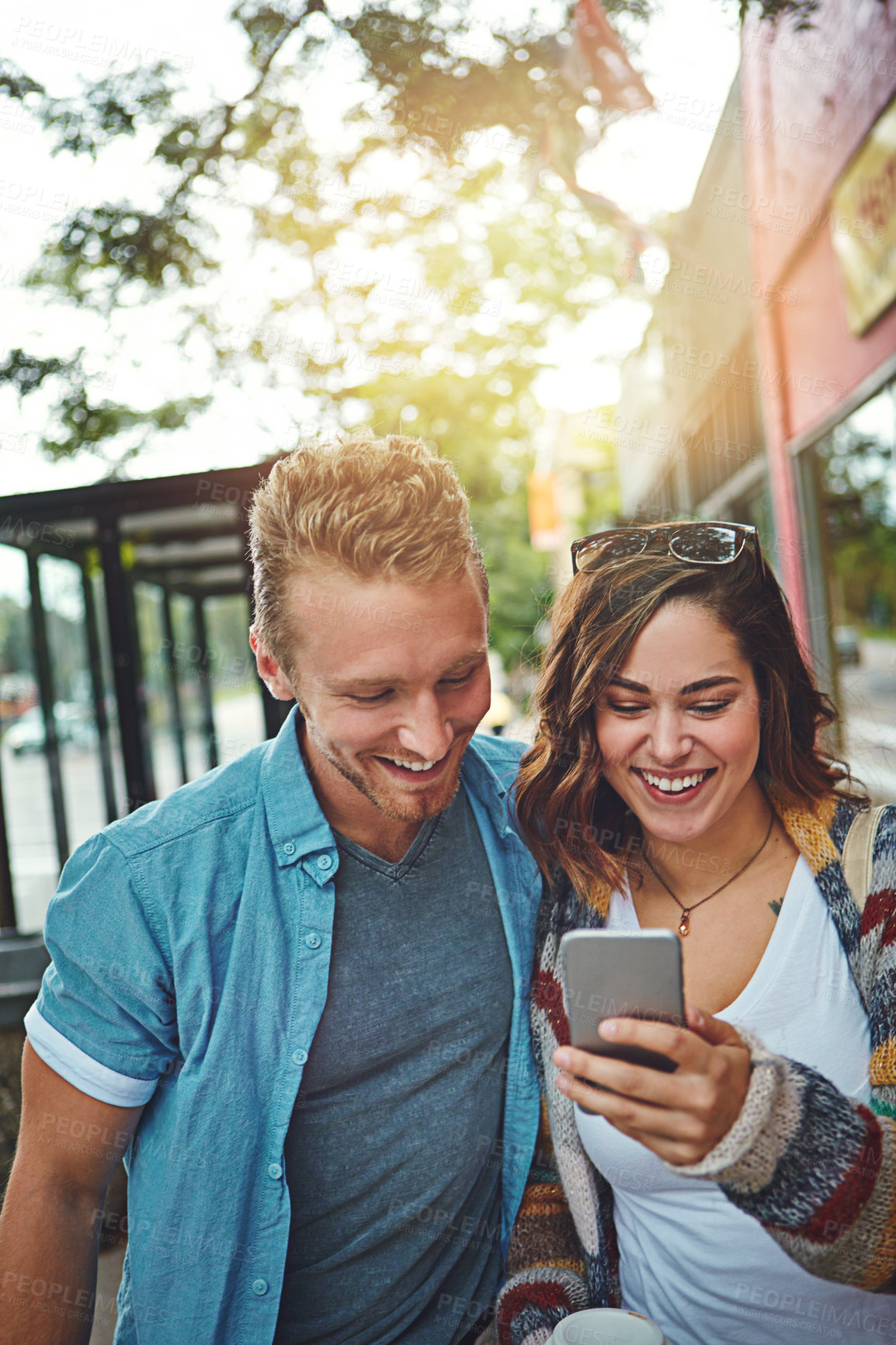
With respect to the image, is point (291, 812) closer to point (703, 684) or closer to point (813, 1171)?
point (703, 684)

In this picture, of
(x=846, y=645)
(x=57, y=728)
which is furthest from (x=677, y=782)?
(x=846, y=645)

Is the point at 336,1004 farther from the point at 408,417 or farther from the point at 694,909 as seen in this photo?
the point at 408,417

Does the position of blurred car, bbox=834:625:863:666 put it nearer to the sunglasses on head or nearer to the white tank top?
the sunglasses on head

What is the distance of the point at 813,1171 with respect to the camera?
1400 millimetres

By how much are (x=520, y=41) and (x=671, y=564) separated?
2549 millimetres

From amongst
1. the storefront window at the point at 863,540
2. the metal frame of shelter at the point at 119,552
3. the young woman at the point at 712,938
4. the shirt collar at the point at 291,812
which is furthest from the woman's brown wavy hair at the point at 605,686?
Result: the storefront window at the point at 863,540

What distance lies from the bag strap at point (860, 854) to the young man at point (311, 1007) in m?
0.70

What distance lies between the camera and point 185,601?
781 centimetres

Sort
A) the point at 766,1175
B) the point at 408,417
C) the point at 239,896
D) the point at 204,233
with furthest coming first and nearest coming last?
the point at 408,417 → the point at 204,233 → the point at 239,896 → the point at 766,1175

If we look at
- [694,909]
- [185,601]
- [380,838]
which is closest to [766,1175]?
[694,909]

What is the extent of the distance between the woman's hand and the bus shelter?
2524 mm

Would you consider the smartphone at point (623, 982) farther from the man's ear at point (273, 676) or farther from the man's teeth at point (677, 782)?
the man's ear at point (273, 676)

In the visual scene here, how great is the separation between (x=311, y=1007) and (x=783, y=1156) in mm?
903

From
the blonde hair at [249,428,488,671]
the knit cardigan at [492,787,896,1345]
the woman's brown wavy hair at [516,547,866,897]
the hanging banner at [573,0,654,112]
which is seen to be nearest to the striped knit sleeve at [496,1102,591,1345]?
the knit cardigan at [492,787,896,1345]
